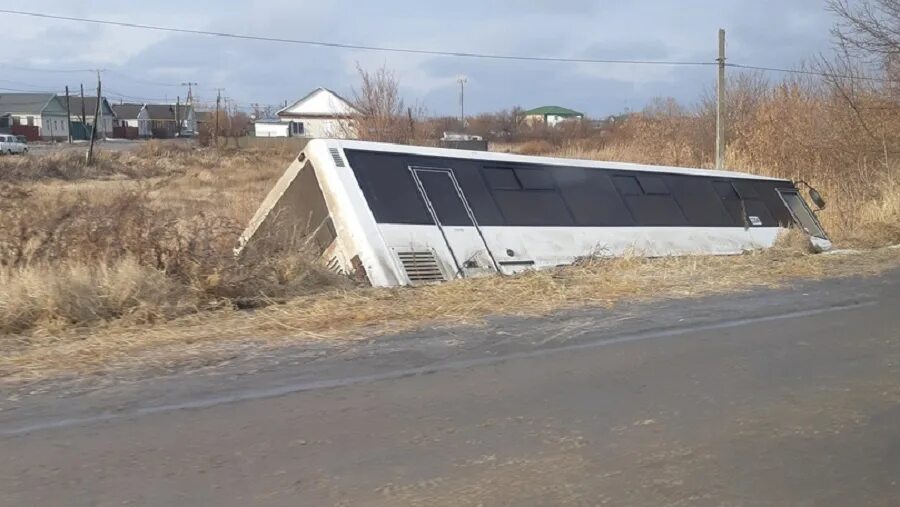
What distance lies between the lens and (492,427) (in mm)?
5426

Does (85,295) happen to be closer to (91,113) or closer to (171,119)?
(91,113)

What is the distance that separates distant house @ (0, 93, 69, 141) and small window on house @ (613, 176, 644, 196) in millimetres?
97254

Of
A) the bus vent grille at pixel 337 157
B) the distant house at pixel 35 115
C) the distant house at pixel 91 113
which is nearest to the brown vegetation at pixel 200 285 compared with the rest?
the bus vent grille at pixel 337 157

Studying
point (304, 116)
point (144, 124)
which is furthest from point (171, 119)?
point (304, 116)

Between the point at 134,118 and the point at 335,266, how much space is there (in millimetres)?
120916

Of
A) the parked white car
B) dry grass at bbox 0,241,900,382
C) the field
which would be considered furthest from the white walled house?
the field

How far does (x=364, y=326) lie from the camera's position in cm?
812

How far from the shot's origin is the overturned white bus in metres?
10.4

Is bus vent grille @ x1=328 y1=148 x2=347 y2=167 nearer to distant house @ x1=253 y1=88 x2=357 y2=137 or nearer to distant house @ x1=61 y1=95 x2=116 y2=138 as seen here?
distant house @ x1=253 y1=88 x2=357 y2=137

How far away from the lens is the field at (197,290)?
7387mm

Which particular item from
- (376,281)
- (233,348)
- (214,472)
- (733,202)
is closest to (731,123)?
(733,202)

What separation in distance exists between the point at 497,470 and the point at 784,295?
6456mm

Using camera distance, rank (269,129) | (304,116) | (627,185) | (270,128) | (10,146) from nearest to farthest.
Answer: (627,185) < (10,146) < (304,116) < (270,128) < (269,129)

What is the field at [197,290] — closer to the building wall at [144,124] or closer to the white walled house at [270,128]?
the white walled house at [270,128]
